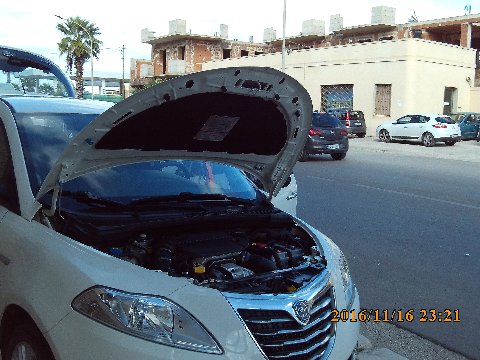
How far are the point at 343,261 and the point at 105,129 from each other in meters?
1.60

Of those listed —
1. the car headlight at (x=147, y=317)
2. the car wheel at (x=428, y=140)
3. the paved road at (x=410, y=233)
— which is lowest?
the paved road at (x=410, y=233)

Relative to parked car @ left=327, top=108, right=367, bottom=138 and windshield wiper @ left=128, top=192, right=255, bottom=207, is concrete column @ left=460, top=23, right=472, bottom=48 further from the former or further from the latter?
windshield wiper @ left=128, top=192, right=255, bottom=207

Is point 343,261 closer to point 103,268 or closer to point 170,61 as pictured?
point 103,268

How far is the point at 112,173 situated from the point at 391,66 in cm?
3188

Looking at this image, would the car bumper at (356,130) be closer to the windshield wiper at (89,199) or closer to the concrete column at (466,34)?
the concrete column at (466,34)

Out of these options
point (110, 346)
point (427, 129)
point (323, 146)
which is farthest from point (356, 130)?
point (110, 346)

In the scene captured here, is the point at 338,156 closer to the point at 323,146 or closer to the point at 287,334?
the point at 323,146

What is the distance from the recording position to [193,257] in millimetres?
2990

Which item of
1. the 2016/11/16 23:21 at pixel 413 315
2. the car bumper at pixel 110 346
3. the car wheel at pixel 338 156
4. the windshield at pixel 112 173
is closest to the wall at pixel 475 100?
the car wheel at pixel 338 156

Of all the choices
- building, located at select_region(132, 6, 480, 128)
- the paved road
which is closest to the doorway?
building, located at select_region(132, 6, 480, 128)

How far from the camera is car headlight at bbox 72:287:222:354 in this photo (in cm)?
233

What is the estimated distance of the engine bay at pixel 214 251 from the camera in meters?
2.79

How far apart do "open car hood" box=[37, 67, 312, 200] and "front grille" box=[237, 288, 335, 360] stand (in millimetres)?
1117

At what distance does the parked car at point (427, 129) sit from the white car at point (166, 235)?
80.0ft
